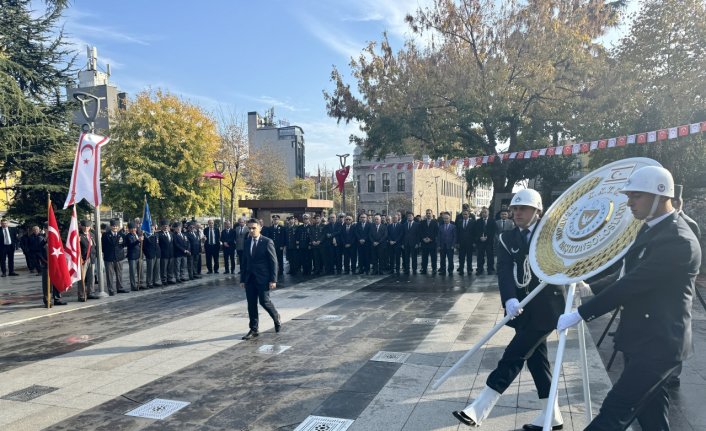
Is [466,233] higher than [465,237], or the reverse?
[466,233]

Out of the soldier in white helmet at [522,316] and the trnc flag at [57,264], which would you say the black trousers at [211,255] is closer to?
the trnc flag at [57,264]

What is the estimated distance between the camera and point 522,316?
13.2 ft

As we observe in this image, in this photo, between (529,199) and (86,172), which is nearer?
(529,199)

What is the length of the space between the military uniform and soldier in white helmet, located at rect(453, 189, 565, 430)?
0.99m

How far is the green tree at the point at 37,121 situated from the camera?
60.1ft

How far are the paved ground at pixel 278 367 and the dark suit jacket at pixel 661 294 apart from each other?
65.3 inches

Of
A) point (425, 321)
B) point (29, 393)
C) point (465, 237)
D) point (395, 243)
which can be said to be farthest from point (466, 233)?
point (29, 393)

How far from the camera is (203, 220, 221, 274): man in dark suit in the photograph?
55.3 ft

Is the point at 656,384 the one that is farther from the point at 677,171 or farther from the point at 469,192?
the point at 469,192

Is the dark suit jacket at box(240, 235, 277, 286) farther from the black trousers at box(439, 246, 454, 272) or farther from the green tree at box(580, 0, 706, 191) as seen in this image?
the green tree at box(580, 0, 706, 191)

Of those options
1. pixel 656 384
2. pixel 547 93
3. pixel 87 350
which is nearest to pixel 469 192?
pixel 547 93

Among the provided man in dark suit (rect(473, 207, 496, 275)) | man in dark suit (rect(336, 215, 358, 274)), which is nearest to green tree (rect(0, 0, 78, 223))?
man in dark suit (rect(336, 215, 358, 274))

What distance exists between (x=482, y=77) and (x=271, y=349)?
1508 centimetres

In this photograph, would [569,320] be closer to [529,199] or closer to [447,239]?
[529,199]
